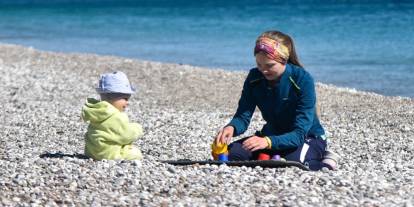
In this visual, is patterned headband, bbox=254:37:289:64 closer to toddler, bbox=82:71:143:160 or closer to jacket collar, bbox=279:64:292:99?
jacket collar, bbox=279:64:292:99

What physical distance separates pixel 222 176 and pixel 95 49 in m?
25.0

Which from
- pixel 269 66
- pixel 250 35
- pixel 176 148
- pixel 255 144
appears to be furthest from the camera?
pixel 250 35

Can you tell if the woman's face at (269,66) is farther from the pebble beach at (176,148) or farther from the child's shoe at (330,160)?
the child's shoe at (330,160)

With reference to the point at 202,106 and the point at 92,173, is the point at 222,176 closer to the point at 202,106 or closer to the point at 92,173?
the point at 92,173

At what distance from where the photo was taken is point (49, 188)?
7691 mm

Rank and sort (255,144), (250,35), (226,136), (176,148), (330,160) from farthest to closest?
(250,35), (176,148), (330,160), (226,136), (255,144)

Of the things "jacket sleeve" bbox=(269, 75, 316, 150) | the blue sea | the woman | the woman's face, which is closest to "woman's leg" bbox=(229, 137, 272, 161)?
the woman

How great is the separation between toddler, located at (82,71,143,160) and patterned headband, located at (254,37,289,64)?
1.20 metres

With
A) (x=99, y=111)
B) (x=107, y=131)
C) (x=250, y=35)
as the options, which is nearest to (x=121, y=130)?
(x=107, y=131)

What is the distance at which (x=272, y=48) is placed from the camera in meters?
8.38

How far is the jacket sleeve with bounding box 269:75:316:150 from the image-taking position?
851cm

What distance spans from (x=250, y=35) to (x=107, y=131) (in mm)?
29252

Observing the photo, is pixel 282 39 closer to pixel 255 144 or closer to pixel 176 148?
pixel 255 144

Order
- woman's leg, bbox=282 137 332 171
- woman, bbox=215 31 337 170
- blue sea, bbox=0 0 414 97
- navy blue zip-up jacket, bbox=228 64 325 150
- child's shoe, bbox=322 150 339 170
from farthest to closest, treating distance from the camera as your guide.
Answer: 1. blue sea, bbox=0 0 414 97
2. child's shoe, bbox=322 150 339 170
3. woman's leg, bbox=282 137 332 171
4. navy blue zip-up jacket, bbox=228 64 325 150
5. woman, bbox=215 31 337 170
